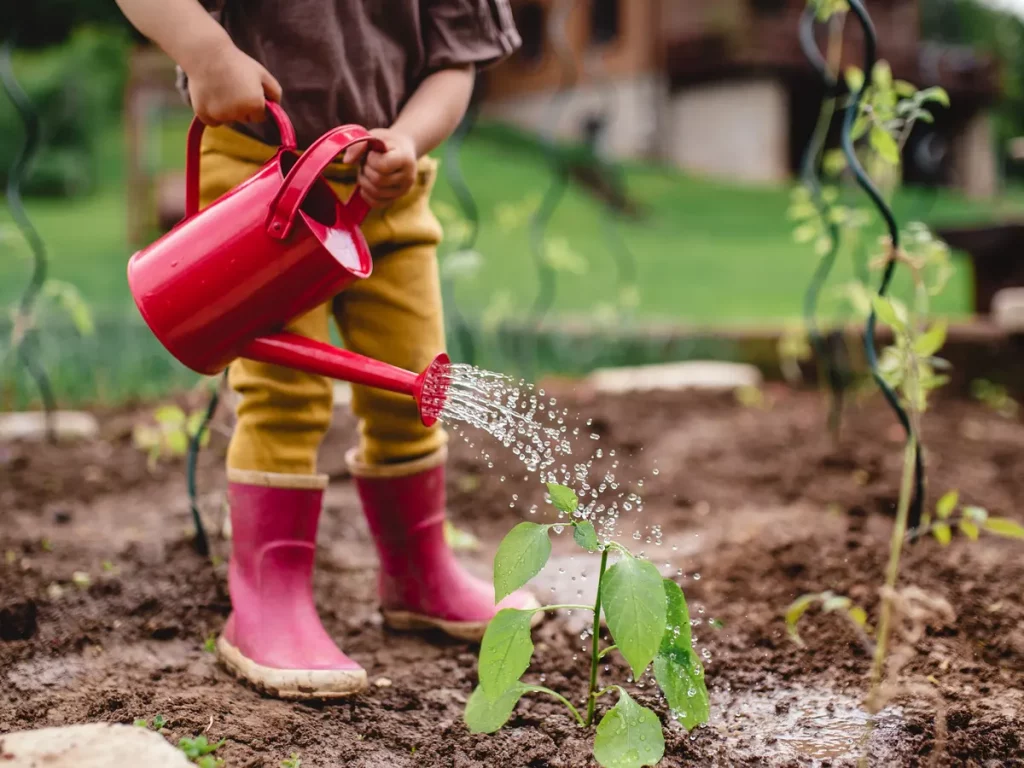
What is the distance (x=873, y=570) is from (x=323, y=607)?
0.89 m

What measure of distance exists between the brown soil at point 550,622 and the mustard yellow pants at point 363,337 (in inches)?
12.0

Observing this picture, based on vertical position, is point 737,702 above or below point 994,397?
above

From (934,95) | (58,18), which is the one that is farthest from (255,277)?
(58,18)

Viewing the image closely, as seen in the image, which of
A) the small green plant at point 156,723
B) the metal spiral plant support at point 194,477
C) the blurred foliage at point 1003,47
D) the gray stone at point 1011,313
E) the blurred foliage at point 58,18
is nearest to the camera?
the small green plant at point 156,723

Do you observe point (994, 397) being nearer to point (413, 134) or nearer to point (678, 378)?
point (678, 378)

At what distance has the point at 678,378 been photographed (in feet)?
10.7

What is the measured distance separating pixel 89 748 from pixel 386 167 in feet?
2.34

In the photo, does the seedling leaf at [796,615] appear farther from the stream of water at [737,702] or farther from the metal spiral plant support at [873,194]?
the metal spiral plant support at [873,194]

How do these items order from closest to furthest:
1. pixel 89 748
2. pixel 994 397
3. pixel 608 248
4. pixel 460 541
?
pixel 89 748 < pixel 460 541 < pixel 994 397 < pixel 608 248

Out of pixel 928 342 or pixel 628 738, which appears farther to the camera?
pixel 928 342

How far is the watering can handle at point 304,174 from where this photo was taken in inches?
41.9

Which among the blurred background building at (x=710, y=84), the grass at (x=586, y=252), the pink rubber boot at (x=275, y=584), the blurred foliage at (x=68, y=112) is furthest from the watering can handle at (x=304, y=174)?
the blurred background building at (x=710, y=84)

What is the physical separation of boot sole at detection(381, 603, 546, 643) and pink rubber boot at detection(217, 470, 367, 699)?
0.66ft

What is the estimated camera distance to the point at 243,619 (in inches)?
51.2
